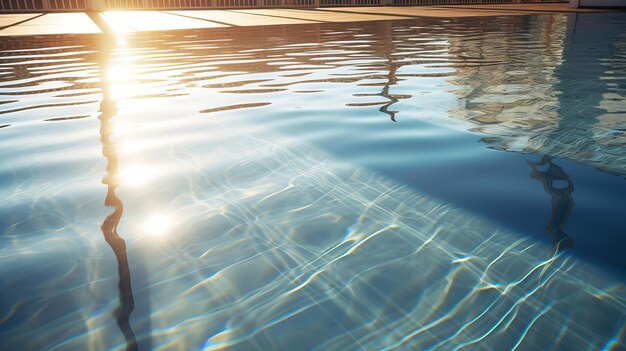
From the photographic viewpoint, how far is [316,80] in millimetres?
3080

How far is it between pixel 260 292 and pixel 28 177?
1.07 metres

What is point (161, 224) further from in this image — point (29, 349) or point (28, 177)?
point (28, 177)

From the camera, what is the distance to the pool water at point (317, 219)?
30.2 inches

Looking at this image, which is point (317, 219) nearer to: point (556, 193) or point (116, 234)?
point (116, 234)

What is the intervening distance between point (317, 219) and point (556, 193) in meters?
0.70

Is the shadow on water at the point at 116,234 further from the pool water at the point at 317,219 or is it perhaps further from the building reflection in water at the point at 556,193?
the building reflection in water at the point at 556,193

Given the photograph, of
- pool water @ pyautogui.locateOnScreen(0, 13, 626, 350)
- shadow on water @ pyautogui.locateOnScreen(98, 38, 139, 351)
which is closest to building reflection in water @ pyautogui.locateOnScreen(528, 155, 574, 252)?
pool water @ pyautogui.locateOnScreen(0, 13, 626, 350)

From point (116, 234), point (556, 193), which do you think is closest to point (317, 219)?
point (116, 234)

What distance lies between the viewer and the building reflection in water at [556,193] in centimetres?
102

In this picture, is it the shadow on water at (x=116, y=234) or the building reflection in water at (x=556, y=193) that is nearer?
the shadow on water at (x=116, y=234)

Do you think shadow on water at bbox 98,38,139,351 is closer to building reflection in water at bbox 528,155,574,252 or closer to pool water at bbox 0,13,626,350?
pool water at bbox 0,13,626,350

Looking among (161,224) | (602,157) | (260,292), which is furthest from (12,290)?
(602,157)

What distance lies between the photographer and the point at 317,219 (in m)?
1.14

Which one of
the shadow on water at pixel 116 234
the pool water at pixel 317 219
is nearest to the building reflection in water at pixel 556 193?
the pool water at pixel 317 219
